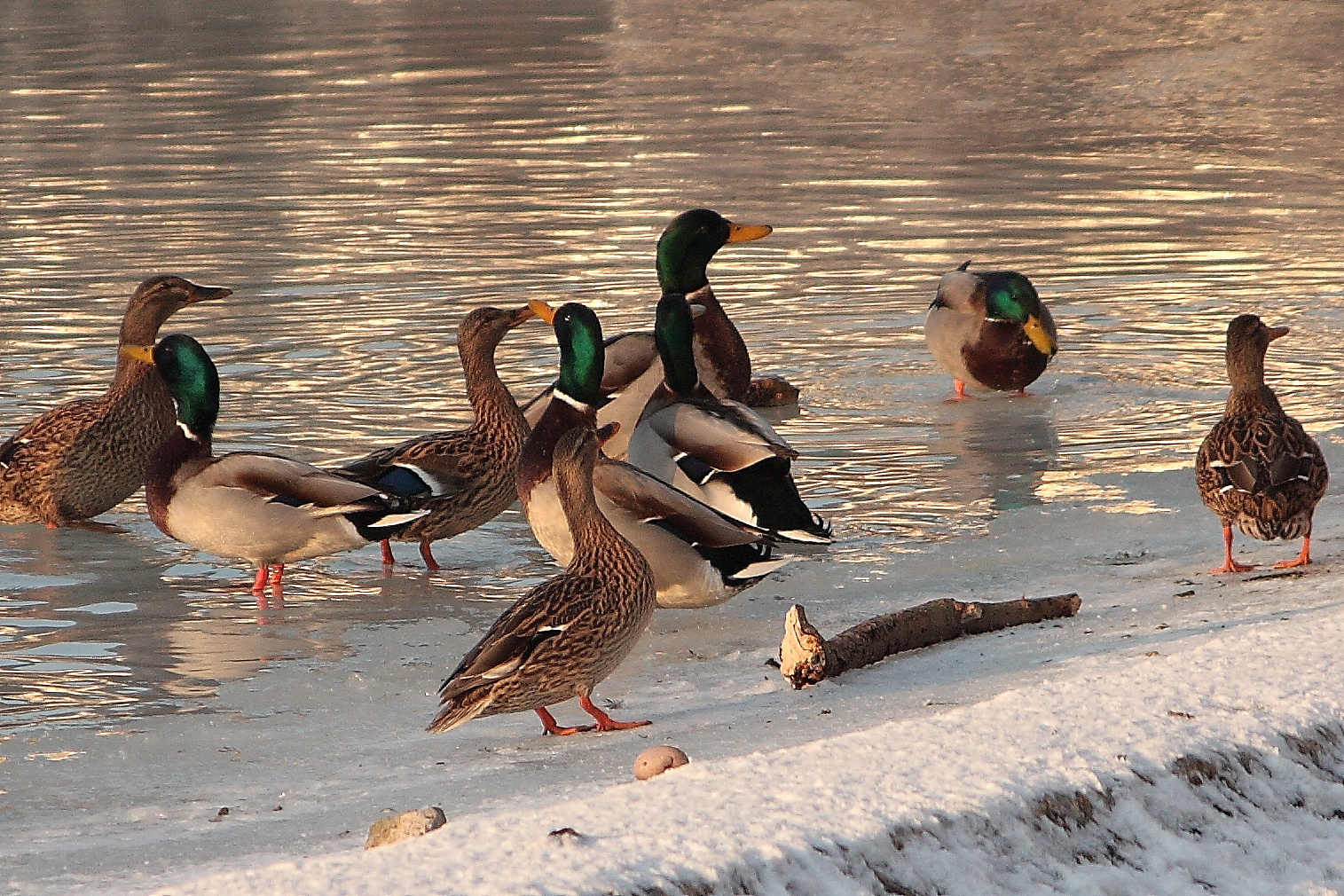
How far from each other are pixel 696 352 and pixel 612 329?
1.96 metres

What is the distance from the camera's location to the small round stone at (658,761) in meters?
3.98

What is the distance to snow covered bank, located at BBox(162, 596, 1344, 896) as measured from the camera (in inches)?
105

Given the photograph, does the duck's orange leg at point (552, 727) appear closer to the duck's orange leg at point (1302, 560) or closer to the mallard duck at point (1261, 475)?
the mallard duck at point (1261, 475)

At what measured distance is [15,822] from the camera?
443cm

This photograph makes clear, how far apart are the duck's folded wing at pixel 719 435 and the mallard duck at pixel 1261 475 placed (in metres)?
1.39

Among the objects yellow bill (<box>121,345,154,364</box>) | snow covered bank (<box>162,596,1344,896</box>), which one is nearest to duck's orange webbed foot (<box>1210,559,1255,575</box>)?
snow covered bank (<box>162,596,1344,896</box>)

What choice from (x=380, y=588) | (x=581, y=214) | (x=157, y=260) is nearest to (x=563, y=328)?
(x=380, y=588)

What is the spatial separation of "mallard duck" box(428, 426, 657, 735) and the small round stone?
0.86 metres

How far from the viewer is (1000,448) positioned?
8.91 m

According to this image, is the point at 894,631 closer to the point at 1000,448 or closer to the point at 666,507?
the point at 666,507

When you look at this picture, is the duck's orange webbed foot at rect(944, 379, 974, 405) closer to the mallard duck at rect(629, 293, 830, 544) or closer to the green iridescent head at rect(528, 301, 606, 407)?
the mallard duck at rect(629, 293, 830, 544)

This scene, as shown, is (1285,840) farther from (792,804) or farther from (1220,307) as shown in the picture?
(1220,307)

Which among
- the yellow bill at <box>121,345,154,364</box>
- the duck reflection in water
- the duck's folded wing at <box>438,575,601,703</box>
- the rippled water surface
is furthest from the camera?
the duck reflection in water

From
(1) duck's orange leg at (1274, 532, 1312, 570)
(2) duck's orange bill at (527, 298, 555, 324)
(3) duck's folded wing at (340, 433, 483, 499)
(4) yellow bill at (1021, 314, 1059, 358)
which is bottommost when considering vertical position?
(1) duck's orange leg at (1274, 532, 1312, 570)
